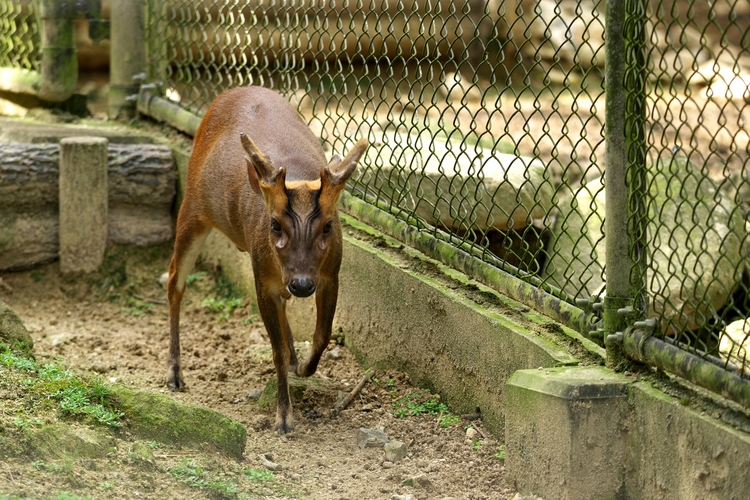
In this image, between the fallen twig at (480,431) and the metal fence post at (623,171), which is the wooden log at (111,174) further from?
the metal fence post at (623,171)

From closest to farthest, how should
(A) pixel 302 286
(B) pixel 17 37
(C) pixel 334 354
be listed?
(A) pixel 302 286 → (C) pixel 334 354 → (B) pixel 17 37

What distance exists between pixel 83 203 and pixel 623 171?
4.15m

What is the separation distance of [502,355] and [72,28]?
196 inches

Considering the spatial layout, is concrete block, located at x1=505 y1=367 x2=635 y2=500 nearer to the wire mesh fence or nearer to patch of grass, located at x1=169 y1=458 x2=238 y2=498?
the wire mesh fence

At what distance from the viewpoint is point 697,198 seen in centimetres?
333

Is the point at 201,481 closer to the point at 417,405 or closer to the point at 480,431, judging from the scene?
the point at 480,431

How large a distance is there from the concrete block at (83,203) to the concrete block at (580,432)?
392 centimetres

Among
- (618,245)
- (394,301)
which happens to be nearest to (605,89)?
(618,245)

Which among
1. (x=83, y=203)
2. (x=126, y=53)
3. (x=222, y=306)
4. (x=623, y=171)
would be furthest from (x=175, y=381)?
(x=126, y=53)

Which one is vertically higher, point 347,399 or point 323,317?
point 323,317

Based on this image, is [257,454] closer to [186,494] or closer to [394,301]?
[186,494]

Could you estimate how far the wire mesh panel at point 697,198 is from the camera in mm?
3451

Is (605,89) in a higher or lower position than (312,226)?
higher

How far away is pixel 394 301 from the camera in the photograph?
524cm
